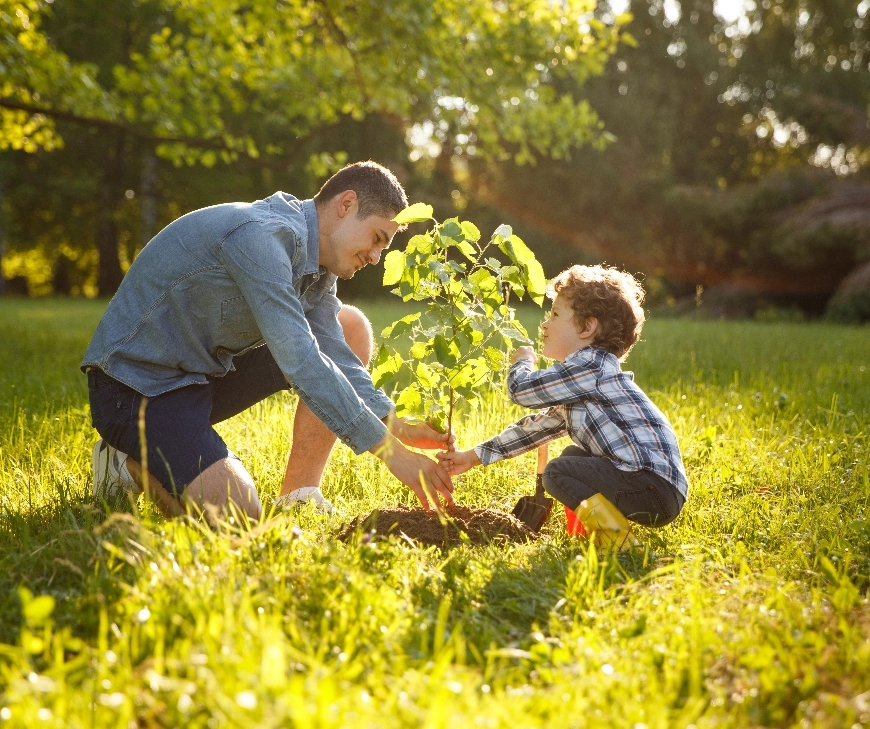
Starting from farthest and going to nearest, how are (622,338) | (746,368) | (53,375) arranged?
(746,368) → (53,375) → (622,338)

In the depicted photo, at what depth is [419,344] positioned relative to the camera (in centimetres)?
285

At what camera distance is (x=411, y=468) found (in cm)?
257

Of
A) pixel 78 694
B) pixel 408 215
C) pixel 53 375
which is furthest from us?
pixel 53 375

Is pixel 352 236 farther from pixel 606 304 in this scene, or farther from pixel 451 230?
pixel 606 304

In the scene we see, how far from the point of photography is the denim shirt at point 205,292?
2750mm

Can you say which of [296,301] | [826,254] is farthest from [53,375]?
[826,254]

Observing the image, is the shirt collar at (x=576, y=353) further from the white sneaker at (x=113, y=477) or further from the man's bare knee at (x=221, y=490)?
the white sneaker at (x=113, y=477)

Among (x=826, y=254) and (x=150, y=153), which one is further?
(x=150, y=153)

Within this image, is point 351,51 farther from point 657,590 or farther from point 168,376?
point 657,590

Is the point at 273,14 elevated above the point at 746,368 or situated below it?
above

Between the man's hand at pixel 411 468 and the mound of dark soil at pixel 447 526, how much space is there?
17 centimetres

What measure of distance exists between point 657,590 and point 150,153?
23074mm

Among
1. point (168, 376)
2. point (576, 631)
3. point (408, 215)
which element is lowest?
point (576, 631)

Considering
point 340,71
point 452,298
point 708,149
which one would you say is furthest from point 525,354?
point 708,149
